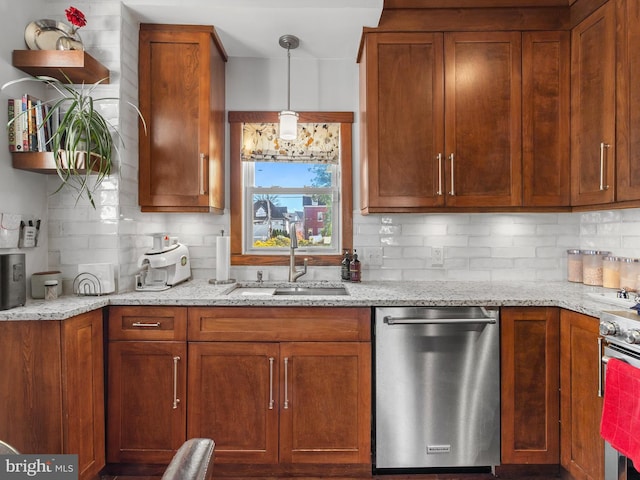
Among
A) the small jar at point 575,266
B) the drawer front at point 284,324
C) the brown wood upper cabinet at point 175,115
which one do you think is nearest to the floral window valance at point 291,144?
the brown wood upper cabinet at point 175,115

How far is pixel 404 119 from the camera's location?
2.53m

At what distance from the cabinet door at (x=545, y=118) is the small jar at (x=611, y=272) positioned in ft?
1.44

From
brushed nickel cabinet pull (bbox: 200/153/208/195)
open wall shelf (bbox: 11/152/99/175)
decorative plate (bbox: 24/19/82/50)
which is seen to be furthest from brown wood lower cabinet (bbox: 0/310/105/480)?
decorative plate (bbox: 24/19/82/50)

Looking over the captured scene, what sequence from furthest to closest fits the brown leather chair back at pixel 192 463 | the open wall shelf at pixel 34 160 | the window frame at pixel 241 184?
the window frame at pixel 241 184 → the open wall shelf at pixel 34 160 → the brown leather chair back at pixel 192 463

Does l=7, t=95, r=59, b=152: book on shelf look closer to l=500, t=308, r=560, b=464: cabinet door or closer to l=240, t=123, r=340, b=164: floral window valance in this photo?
l=240, t=123, r=340, b=164: floral window valance

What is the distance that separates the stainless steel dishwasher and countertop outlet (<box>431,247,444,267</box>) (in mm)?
765

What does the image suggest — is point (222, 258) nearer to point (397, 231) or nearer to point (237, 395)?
point (237, 395)

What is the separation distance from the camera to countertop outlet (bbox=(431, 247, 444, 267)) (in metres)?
2.90

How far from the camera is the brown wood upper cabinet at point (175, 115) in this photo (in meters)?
2.54

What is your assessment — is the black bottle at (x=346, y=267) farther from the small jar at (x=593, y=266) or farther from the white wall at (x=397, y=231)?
the small jar at (x=593, y=266)

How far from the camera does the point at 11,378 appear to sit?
185cm

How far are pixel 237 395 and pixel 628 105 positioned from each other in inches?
102

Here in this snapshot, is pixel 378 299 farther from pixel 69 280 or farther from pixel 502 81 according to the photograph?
pixel 69 280

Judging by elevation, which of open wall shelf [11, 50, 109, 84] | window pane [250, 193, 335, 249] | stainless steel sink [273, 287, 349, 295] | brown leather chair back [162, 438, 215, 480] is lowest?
stainless steel sink [273, 287, 349, 295]
